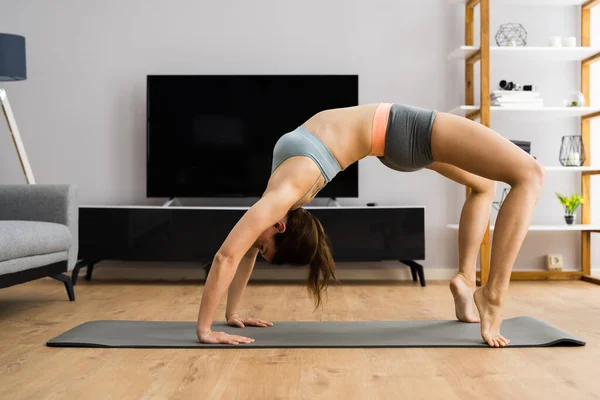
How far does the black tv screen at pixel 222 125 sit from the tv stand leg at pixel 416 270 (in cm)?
58

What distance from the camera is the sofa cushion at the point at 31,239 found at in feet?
9.55

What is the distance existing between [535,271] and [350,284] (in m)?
1.31

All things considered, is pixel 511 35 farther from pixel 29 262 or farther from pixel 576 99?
pixel 29 262

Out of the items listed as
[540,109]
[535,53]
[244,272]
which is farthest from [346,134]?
[535,53]

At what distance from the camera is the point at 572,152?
4.66m

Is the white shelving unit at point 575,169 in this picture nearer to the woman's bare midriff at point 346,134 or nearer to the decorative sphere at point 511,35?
the decorative sphere at point 511,35

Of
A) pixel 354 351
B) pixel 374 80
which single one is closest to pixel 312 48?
pixel 374 80

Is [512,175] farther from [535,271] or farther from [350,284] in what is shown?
[535,271]

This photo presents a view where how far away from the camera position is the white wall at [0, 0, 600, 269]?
4.87 meters

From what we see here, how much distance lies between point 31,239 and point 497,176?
2.04m

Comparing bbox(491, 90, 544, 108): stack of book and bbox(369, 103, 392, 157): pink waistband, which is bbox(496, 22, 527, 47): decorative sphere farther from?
bbox(369, 103, 392, 157): pink waistband

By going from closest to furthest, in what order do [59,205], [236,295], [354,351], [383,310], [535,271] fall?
[354,351] < [236,295] < [383,310] < [59,205] < [535,271]

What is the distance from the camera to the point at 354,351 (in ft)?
7.29

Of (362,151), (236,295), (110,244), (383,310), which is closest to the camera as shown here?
(362,151)
